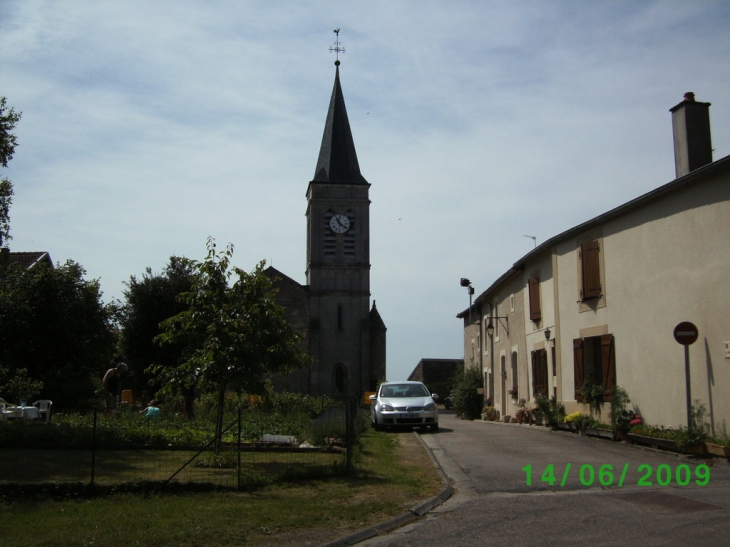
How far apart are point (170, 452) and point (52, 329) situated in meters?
15.8

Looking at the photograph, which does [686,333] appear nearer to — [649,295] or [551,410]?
[649,295]

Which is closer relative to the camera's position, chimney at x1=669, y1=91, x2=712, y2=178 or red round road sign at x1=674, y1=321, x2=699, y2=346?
red round road sign at x1=674, y1=321, x2=699, y2=346

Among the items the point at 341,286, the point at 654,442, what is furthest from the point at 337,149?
the point at 654,442

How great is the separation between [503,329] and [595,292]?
10288mm

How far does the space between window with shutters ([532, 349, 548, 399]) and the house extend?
0.03m

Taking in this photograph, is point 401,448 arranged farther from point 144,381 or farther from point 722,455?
point 144,381

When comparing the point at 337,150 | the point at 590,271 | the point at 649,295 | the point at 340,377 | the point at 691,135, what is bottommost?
the point at 340,377

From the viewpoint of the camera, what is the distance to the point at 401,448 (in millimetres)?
14852

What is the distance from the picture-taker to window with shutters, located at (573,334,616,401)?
54.9ft

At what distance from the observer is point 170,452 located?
486 inches

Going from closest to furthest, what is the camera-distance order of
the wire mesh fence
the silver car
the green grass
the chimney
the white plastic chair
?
the green grass → the wire mesh fence → the chimney → the white plastic chair → the silver car
